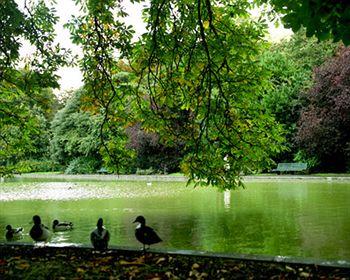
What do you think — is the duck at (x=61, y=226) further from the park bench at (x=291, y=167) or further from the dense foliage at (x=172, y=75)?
the park bench at (x=291, y=167)

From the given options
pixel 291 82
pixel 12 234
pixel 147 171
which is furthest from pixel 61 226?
pixel 147 171

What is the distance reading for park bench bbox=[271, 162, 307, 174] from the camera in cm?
2972

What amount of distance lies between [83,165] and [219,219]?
3340cm

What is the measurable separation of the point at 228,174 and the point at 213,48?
2.03 m

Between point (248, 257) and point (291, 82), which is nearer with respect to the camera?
point (248, 257)

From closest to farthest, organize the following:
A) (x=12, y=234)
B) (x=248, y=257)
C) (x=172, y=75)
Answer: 1. (x=248, y=257)
2. (x=172, y=75)
3. (x=12, y=234)

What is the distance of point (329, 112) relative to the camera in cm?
2633

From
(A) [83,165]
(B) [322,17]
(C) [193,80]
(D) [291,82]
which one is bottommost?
(B) [322,17]

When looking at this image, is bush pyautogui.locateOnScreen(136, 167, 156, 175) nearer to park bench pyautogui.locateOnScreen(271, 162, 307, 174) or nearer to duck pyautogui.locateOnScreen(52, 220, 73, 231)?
park bench pyautogui.locateOnScreen(271, 162, 307, 174)

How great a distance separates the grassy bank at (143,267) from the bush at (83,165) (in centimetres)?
3726

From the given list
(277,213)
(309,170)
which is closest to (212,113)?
(277,213)

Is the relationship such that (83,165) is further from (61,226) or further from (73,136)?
(61,226)

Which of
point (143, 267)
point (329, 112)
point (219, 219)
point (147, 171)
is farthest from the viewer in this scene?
point (147, 171)

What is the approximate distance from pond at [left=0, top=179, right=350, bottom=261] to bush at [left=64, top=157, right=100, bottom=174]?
23.3 metres
